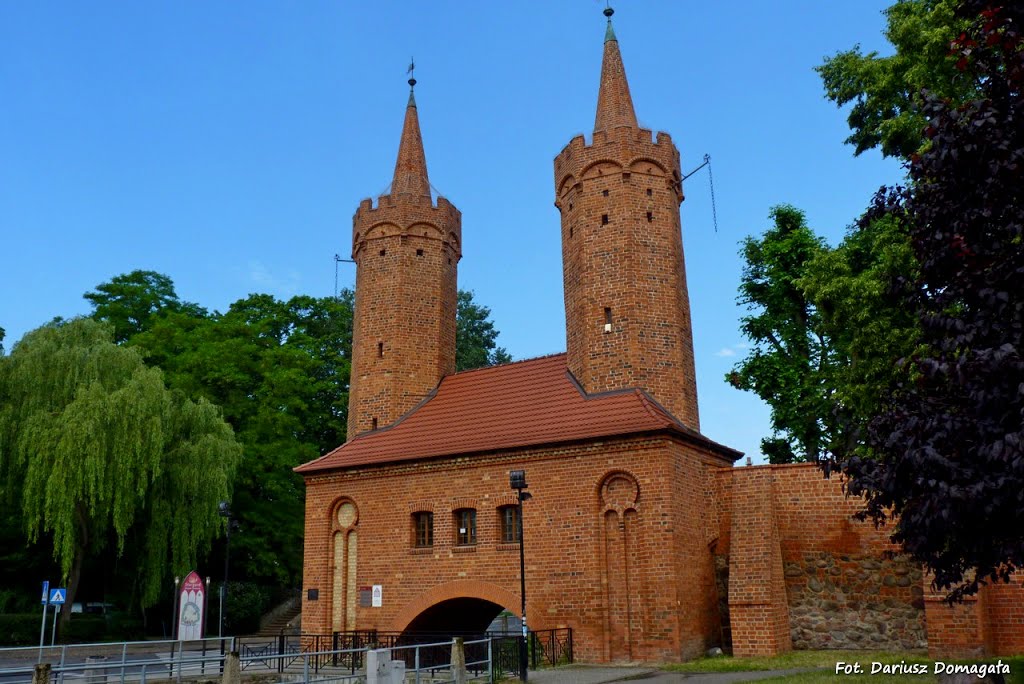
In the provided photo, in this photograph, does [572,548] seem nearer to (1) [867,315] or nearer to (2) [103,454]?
(1) [867,315]

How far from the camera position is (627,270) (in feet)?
68.4

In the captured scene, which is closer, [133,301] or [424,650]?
[424,650]

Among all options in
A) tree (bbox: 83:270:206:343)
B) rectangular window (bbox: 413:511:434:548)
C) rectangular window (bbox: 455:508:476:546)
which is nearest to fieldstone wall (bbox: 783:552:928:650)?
rectangular window (bbox: 455:508:476:546)

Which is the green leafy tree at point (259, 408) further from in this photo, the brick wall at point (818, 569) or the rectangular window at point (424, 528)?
the brick wall at point (818, 569)

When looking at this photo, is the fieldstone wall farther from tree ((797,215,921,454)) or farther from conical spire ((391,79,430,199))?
conical spire ((391,79,430,199))

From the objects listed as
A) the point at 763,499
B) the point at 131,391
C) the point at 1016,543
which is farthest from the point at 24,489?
the point at 1016,543

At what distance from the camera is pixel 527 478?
1928cm

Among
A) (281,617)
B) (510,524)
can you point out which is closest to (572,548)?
(510,524)

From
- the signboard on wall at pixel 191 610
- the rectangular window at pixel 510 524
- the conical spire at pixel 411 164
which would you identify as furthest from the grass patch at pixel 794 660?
the conical spire at pixel 411 164

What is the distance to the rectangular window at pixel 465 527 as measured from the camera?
1986 centimetres

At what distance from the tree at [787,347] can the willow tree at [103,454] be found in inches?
675

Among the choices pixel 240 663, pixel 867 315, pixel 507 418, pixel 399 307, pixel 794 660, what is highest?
pixel 399 307

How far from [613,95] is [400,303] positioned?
27.1ft

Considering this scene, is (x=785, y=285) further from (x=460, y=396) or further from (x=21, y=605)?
(x=21, y=605)
